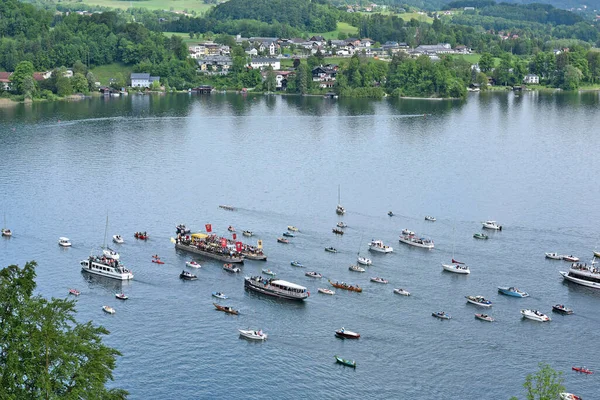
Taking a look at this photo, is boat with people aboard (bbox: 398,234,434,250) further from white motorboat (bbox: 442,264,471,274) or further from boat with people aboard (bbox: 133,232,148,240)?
boat with people aboard (bbox: 133,232,148,240)

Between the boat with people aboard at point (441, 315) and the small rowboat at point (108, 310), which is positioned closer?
the boat with people aboard at point (441, 315)

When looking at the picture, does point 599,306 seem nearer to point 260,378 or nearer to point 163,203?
point 260,378

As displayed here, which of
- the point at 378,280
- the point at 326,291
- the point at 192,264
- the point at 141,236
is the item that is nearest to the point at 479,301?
the point at 378,280

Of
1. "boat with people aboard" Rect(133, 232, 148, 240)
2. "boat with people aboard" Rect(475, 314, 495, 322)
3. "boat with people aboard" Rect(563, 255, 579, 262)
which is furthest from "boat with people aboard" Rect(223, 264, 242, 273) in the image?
"boat with people aboard" Rect(563, 255, 579, 262)

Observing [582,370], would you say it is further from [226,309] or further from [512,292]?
[226,309]

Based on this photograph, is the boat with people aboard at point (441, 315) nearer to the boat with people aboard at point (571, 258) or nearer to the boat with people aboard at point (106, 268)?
the boat with people aboard at point (571, 258)

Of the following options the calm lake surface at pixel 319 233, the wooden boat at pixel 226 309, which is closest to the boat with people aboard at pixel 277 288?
the calm lake surface at pixel 319 233

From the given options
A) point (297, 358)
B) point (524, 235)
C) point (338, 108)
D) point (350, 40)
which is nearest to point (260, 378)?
point (297, 358)
